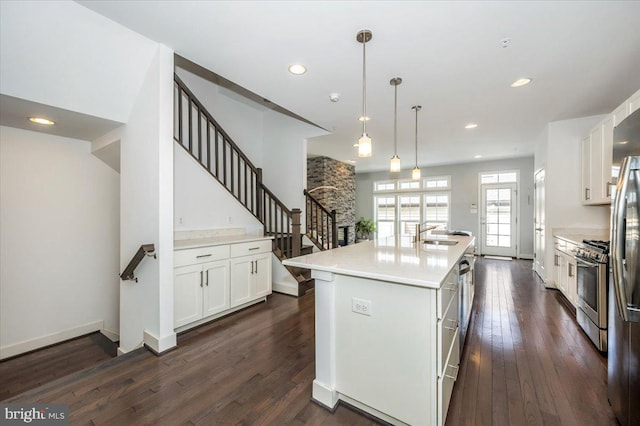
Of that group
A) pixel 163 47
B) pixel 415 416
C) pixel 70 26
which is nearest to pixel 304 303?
pixel 415 416

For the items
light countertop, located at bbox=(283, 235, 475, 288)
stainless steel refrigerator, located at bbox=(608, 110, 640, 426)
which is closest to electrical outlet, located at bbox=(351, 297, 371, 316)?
light countertop, located at bbox=(283, 235, 475, 288)

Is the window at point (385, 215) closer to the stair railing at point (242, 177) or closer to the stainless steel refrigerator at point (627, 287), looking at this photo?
the stair railing at point (242, 177)

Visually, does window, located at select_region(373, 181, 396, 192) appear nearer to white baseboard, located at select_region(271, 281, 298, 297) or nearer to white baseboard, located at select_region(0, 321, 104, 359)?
white baseboard, located at select_region(271, 281, 298, 297)

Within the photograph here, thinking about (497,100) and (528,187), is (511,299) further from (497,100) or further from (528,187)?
(528,187)

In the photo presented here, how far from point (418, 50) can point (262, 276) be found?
326 centimetres

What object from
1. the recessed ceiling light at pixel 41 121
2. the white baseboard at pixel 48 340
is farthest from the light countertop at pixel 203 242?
the white baseboard at pixel 48 340

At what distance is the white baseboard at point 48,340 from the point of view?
3.04 meters

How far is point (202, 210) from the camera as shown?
3.74 meters

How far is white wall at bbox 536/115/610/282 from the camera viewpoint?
422 centimetres

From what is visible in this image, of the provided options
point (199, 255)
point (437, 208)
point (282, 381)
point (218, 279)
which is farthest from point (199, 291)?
point (437, 208)

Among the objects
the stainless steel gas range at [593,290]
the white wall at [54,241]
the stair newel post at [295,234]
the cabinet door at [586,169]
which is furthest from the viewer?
the stair newel post at [295,234]

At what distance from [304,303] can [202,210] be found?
1.95m

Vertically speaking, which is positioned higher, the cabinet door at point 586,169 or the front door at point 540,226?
the cabinet door at point 586,169

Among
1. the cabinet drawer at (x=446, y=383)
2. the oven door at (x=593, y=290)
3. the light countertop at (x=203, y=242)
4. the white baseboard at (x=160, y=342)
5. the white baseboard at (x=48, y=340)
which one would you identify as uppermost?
the light countertop at (x=203, y=242)
